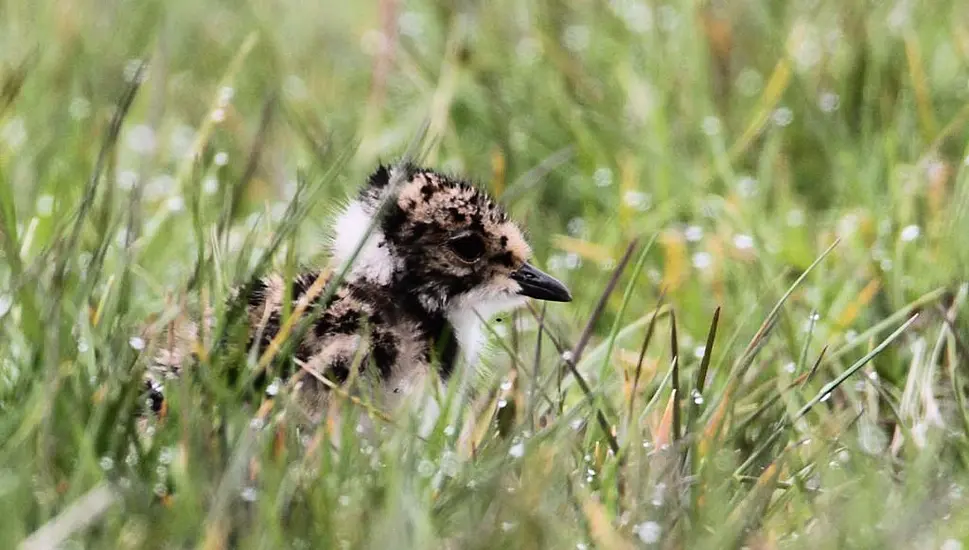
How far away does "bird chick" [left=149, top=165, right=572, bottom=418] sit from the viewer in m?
2.95

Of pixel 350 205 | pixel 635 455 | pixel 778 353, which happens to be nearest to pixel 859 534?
pixel 635 455

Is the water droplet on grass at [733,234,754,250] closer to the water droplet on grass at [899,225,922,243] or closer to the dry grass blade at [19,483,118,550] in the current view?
the water droplet on grass at [899,225,922,243]

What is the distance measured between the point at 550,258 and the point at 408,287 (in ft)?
3.67

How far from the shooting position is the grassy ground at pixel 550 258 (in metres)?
2.39

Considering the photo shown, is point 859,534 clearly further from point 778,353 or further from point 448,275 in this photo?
point 448,275

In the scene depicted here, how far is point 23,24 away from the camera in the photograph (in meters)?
5.45

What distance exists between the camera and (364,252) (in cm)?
332

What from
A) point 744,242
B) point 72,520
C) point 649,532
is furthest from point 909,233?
point 72,520

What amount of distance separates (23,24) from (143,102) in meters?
0.56

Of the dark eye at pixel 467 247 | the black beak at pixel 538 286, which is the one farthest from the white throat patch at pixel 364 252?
the black beak at pixel 538 286

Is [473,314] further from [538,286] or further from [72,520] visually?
[72,520]

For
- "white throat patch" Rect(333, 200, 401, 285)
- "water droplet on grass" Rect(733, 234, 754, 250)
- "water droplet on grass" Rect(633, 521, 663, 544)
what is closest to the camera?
"water droplet on grass" Rect(633, 521, 663, 544)

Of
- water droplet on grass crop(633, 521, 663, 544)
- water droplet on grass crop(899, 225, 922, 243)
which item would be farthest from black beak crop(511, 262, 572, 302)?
water droplet on grass crop(633, 521, 663, 544)

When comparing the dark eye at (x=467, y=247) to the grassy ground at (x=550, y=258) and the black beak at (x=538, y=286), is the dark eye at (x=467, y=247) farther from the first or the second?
the grassy ground at (x=550, y=258)
